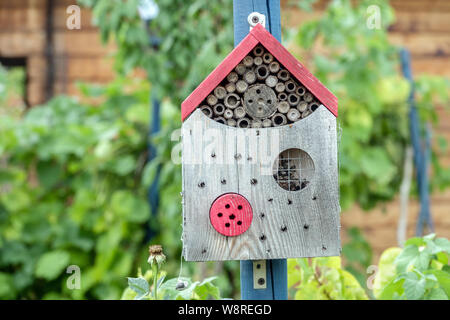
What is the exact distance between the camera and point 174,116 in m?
2.97

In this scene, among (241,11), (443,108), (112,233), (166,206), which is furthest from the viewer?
(443,108)

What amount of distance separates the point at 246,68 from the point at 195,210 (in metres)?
0.31

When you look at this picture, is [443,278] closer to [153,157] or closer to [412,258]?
[412,258]

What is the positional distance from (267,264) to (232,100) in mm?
371

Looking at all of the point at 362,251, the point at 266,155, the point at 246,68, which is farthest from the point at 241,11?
the point at 362,251

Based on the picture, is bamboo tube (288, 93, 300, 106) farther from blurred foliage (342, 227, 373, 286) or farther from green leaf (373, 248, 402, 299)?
blurred foliage (342, 227, 373, 286)

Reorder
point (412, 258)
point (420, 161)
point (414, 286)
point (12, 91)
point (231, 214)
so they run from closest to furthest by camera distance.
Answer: point (231, 214) < point (414, 286) < point (412, 258) < point (420, 161) < point (12, 91)

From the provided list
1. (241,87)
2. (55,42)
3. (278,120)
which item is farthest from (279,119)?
(55,42)

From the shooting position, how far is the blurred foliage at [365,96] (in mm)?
3051

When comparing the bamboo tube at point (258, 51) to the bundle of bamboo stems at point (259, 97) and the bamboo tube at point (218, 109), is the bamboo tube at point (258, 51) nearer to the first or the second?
the bundle of bamboo stems at point (259, 97)

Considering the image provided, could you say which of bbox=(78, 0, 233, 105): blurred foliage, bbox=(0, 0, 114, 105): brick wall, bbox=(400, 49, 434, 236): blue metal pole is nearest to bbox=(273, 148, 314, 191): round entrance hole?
bbox=(78, 0, 233, 105): blurred foliage

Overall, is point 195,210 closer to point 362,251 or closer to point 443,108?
point 362,251

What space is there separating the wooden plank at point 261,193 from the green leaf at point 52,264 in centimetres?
214

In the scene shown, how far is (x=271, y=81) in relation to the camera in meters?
1.20
